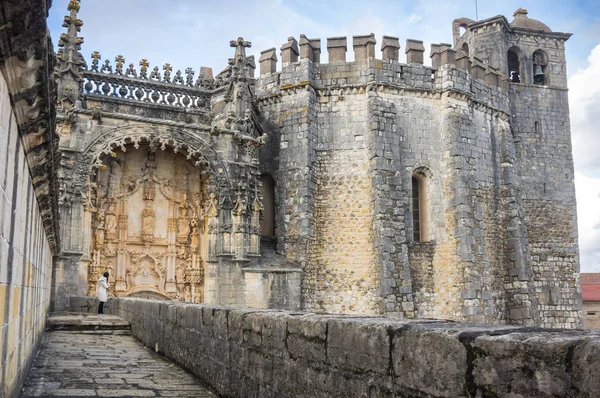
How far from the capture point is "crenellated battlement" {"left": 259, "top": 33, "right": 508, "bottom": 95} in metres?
19.7

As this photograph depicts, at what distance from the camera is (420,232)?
2027 cm

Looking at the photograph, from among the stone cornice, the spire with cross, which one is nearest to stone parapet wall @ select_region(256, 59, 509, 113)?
the spire with cross

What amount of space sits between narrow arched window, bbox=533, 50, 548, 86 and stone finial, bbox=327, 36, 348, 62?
8936mm

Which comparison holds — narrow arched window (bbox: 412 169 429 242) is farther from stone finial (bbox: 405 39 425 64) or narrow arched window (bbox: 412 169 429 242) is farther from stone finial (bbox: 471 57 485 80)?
stone finial (bbox: 471 57 485 80)

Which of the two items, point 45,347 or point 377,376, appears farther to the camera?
point 45,347

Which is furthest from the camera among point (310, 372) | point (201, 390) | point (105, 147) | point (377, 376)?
point (105, 147)

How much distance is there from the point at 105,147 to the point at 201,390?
11.5 m

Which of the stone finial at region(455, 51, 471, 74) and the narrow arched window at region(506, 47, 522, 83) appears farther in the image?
the narrow arched window at region(506, 47, 522, 83)

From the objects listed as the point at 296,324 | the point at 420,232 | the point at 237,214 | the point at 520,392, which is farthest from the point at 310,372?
the point at 420,232

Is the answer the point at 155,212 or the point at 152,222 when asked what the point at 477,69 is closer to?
the point at 155,212

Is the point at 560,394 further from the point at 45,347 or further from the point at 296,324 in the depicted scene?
the point at 45,347

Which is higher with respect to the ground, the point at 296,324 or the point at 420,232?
the point at 420,232

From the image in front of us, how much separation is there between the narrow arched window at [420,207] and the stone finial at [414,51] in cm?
353

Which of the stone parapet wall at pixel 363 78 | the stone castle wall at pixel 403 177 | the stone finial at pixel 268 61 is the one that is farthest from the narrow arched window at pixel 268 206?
the stone finial at pixel 268 61
